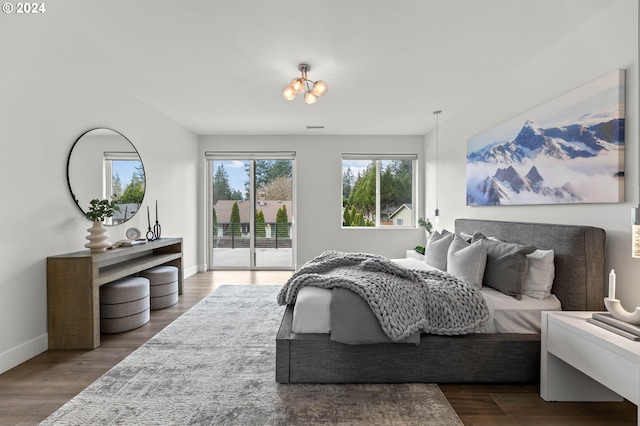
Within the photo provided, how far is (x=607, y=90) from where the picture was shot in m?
2.14

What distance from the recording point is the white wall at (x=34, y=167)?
7.72 ft

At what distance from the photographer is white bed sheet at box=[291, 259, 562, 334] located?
2.15m

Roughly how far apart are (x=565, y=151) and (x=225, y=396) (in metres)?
2.91

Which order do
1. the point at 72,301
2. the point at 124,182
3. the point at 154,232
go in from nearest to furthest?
the point at 72,301 < the point at 124,182 < the point at 154,232

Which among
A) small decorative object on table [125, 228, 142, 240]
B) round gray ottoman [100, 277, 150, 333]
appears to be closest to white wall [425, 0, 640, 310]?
round gray ottoman [100, 277, 150, 333]

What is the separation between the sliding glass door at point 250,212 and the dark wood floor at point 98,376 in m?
3.32

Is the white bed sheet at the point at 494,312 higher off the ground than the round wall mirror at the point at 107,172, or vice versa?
the round wall mirror at the point at 107,172

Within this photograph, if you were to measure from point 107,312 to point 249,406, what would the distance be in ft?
6.31

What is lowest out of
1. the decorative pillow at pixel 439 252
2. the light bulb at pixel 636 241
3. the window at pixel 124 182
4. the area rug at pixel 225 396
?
the area rug at pixel 225 396

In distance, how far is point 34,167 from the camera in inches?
102

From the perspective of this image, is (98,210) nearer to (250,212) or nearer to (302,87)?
(302,87)

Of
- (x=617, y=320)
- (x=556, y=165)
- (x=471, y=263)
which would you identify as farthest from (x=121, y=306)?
(x=556, y=165)

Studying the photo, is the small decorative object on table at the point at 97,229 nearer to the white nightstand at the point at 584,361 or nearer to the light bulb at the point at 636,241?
the white nightstand at the point at 584,361

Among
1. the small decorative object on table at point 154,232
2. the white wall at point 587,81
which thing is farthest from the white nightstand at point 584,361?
the small decorative object on table at point 154,232
